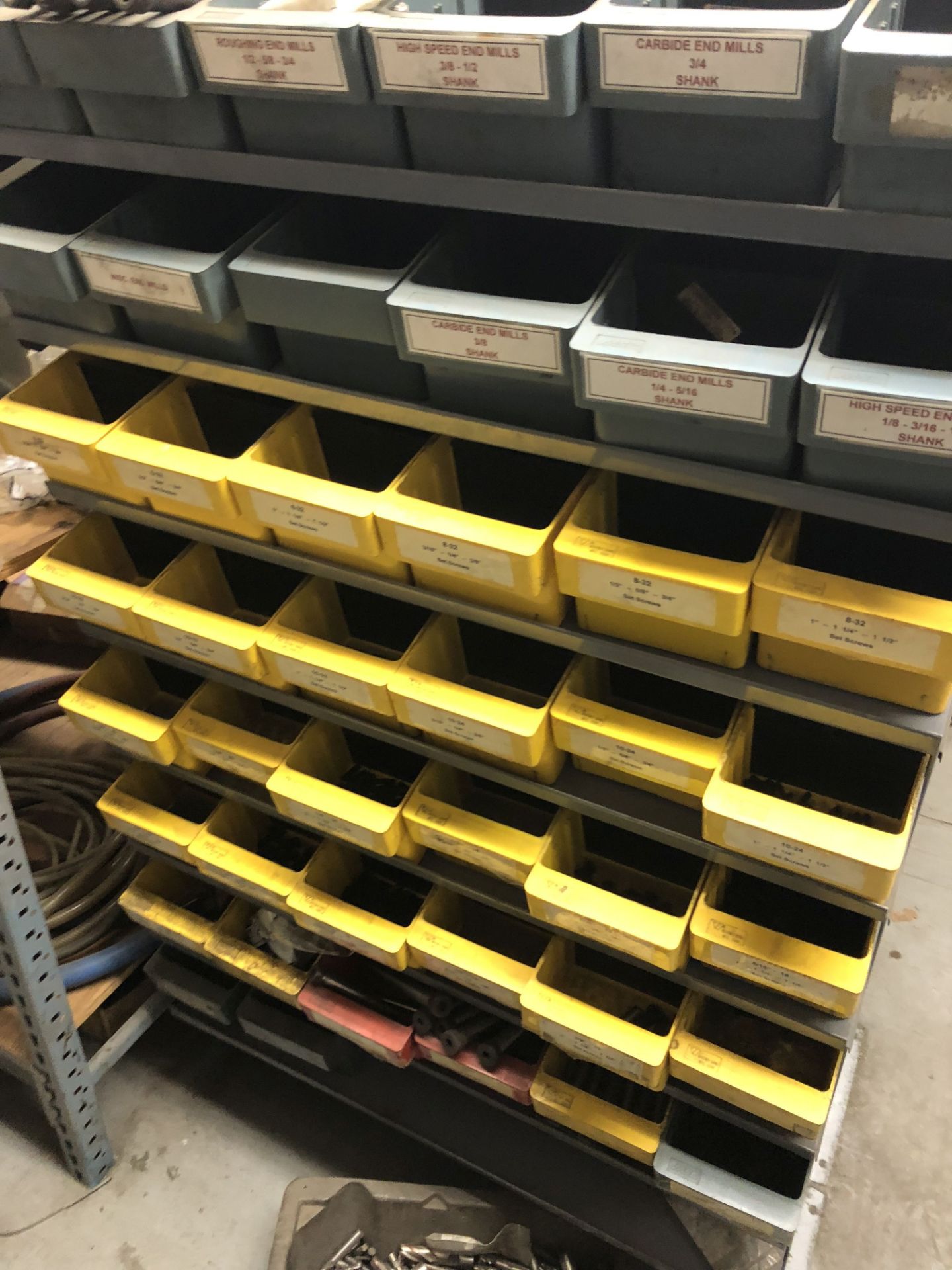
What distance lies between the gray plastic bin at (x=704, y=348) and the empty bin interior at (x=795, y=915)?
0.73 m

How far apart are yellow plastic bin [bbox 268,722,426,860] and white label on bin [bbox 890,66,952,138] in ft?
3.21

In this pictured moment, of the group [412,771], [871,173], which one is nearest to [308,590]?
[412,771]

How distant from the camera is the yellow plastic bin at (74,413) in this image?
124cm

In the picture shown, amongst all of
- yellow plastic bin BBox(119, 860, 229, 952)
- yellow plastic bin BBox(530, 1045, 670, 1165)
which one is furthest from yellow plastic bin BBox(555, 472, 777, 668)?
yellow plastic bin BBox(119, 860, 229, 952)

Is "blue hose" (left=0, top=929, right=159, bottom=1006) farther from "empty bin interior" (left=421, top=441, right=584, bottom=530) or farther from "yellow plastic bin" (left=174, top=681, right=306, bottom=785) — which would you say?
"empty bin interior" (left=421, top=441, right=584, bottom=530)

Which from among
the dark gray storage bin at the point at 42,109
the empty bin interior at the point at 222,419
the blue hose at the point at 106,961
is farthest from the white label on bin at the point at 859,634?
the blue hose at the point at 106,961

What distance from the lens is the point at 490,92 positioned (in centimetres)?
76

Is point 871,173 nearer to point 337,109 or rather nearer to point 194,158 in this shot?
point 337,109

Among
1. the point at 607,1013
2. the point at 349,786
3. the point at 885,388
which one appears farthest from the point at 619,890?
the point at 885,388

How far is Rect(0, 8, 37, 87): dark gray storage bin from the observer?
917 millimetres

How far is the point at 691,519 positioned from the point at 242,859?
854mm

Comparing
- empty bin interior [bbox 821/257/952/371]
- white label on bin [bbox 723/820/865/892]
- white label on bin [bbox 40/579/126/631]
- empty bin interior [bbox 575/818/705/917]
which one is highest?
empty bin interior [bbox 821/257/952/371]

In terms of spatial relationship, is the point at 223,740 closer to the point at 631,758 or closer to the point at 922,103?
the point at 631,758

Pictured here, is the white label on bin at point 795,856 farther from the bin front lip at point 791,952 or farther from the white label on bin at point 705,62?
the white label on bin at point 705,62
